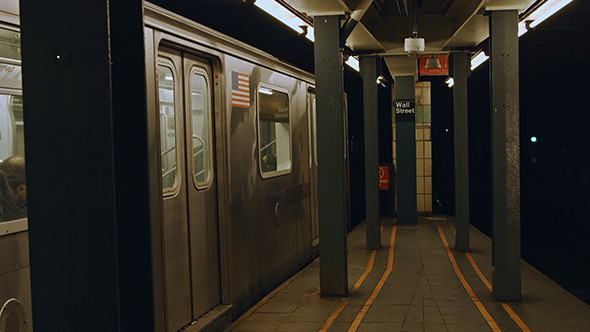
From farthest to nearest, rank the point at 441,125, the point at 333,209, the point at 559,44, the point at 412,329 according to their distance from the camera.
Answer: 1. the point at 441,125
2. the point at 559,44
3. the point at 333,209
4. the point at 412,329

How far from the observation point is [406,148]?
43.4ft

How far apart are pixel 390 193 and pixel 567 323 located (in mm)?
9739

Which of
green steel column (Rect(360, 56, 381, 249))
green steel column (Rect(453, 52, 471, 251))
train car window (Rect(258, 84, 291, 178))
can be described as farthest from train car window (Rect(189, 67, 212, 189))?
green steel column (Rect(453, 52, 471, 251))

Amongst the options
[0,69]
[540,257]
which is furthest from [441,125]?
[0,69]

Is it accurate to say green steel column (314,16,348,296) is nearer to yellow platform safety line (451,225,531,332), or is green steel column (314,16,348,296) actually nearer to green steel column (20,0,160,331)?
yellow platform safety line (451,225,531,332)

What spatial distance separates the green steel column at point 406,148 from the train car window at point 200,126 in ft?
26.1

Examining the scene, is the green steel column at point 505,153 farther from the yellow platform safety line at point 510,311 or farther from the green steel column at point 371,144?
the green steel column at point 371,144

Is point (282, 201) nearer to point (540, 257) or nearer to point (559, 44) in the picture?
point (540, 257)

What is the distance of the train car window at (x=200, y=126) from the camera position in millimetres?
5266

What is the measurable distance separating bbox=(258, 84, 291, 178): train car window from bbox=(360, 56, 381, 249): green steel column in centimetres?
280

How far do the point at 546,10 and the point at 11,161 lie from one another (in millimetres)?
5599

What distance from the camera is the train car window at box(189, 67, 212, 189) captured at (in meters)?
5.27

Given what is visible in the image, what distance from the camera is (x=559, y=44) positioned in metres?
14.8

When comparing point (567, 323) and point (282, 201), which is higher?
point (282, 201)
